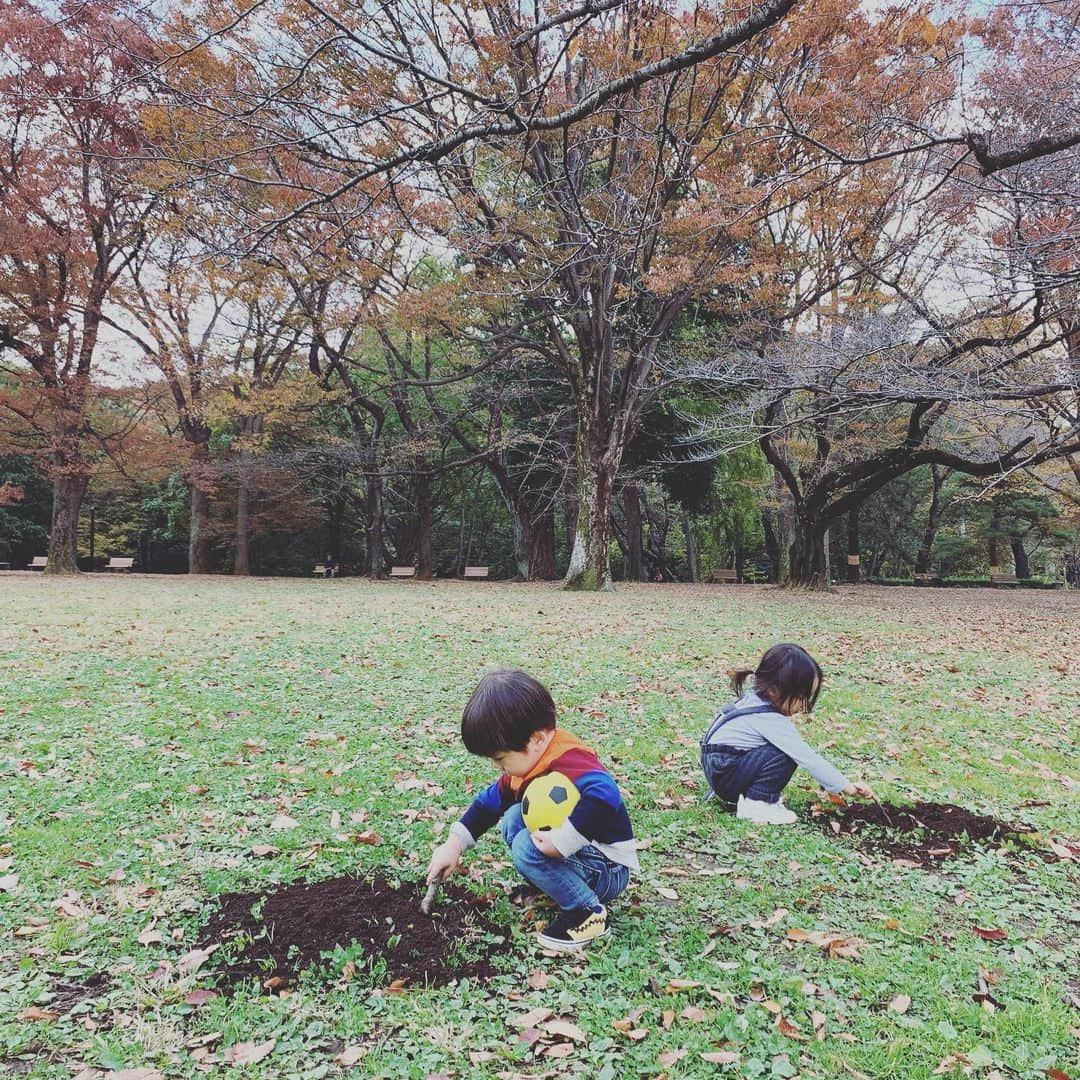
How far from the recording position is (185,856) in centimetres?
302

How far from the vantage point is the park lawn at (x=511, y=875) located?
6.33 feet

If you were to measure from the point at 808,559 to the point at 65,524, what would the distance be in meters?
19.6

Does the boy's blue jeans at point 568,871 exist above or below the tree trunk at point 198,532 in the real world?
below

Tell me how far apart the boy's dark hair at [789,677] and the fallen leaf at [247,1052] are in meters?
2.34

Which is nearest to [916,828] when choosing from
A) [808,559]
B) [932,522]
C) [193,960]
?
[193,960]

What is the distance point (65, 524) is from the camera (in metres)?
20.5

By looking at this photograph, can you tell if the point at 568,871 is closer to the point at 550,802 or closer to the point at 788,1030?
the point at 550,802

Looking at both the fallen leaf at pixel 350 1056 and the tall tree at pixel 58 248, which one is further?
the tall tree at pixel 58 248

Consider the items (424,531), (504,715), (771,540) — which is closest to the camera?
(504,715)

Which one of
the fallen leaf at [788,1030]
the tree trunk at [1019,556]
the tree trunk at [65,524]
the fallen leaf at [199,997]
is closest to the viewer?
the fallen leaf at [788,1030]

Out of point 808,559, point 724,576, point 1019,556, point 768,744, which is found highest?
point 1019,556

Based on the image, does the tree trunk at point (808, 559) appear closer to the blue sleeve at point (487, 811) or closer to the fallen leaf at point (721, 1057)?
the blue sleeve at point (487, 811)

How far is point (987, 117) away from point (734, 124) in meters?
3.82

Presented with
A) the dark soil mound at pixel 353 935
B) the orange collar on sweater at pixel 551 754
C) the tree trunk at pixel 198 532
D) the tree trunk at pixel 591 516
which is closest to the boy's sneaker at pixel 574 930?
the dark soil mound at pixel 353 935
